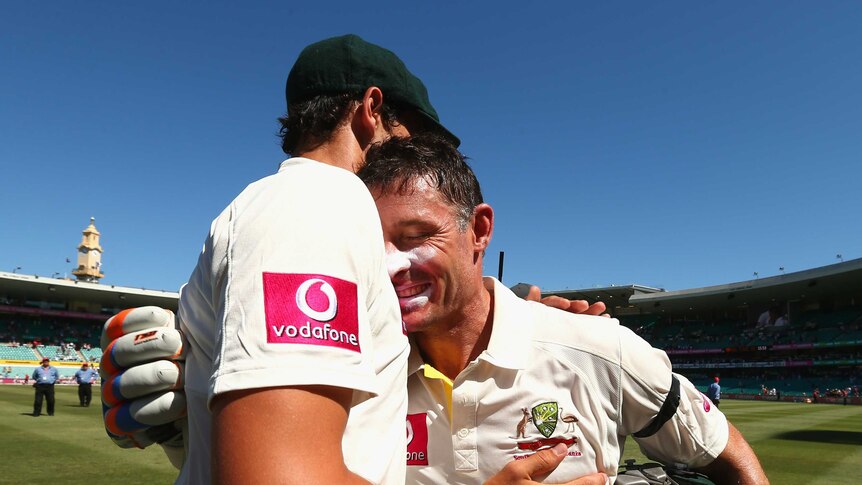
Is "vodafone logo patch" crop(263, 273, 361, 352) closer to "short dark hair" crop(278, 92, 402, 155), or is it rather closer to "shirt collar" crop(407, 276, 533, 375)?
"short dark hair" crop(278, 92, 402, 155)

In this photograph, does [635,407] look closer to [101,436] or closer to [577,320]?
[577,320]

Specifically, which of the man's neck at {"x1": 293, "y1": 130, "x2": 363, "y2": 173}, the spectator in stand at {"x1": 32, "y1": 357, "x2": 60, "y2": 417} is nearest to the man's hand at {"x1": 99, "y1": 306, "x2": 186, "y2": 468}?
the man's neck at {"x1": 293, "y1": 130, "x2": 363, "y2": 173}

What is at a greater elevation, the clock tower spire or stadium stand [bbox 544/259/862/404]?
the clock tower spire

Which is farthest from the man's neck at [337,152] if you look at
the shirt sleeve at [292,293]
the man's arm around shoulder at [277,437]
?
the man's arm around shoulder at [277,437]

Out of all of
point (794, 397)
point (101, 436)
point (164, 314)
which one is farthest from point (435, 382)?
point (794, 397)

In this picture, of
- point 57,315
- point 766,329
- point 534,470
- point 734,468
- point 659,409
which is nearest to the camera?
point 534,470

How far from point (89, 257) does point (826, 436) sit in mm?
88583

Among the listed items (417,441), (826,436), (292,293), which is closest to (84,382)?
(417,441)

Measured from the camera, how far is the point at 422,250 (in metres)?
2.17

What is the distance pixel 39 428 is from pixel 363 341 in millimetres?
15716

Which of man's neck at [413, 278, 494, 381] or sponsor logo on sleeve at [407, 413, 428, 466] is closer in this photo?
sponsor logo on sleeve at [407, 413, 428, 466]

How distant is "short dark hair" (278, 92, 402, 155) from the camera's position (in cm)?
165

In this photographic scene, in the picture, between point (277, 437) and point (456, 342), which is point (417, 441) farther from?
point (277, 437)

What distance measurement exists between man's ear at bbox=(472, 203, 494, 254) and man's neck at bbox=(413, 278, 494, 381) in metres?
0.24
